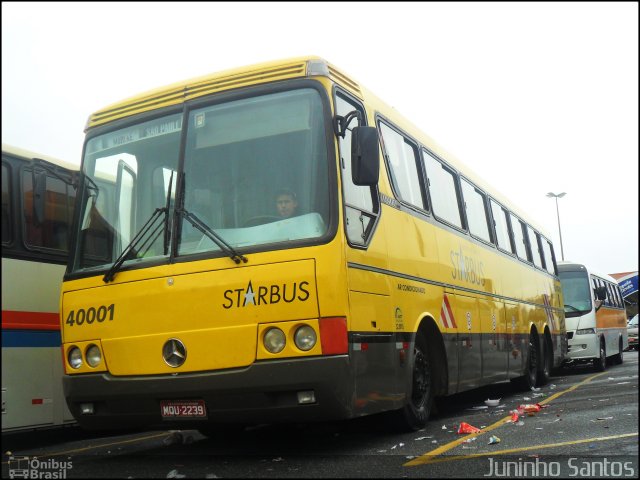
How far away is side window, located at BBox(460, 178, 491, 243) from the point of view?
1092 cm


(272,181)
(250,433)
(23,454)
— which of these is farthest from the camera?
(250,433)

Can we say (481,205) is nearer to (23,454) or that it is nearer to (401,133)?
(401,133)

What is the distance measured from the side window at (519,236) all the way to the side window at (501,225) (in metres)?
0.53

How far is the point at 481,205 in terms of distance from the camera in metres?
12.0

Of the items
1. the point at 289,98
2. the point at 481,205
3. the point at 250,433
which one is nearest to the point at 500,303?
the point at 481,205

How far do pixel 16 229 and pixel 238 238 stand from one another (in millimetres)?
3091

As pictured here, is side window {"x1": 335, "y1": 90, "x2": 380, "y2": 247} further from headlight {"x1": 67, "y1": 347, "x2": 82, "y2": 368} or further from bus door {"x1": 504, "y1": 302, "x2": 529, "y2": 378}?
bus door {"x1": 504, "y1": 302, "x2": 529, "y2": 378}

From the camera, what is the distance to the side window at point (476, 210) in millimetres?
10922

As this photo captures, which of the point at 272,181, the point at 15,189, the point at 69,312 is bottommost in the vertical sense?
the point at 69,312

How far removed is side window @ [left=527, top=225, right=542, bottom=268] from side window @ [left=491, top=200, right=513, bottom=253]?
224cm

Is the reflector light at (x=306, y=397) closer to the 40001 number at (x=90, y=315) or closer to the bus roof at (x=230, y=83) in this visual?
the 40001 number at (x=90, y=315)

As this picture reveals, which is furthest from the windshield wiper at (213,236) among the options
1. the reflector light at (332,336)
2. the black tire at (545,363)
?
the black tire at (545,363)

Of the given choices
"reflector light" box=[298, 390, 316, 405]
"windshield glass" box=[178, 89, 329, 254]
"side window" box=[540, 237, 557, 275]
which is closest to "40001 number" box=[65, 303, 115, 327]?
"windshield glass" box=[178, 89, 329, 254]

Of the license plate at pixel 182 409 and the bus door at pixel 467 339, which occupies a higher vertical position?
the bus door at pixel 467 339
